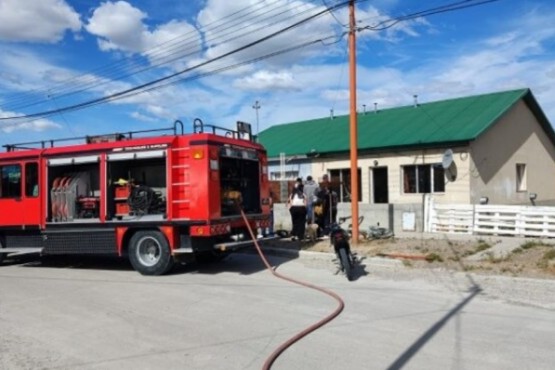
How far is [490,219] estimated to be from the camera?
17.0m

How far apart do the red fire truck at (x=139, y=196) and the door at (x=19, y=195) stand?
→ 23 mm

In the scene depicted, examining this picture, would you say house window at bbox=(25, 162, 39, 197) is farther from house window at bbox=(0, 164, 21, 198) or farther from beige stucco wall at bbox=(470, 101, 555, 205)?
beige stucco wall at bbox=(470, 101, 555, 205)

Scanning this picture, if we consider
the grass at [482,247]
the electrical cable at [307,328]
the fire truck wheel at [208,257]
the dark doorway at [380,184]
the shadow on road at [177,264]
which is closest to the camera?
the electrical cable at [307,328]

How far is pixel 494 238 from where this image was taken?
15.6 meters

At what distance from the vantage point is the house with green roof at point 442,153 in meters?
19.3

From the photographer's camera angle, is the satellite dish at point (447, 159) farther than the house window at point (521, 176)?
No

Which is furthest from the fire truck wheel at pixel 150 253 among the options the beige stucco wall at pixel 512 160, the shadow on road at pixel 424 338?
the beige stucco wall at pixel 512 160

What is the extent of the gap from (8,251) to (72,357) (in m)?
8.64

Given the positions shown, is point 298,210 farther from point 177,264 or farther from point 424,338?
point 424,338

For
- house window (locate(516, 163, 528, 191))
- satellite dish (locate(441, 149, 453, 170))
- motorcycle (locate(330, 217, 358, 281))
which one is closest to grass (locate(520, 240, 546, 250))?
motorcycle (locate(330, 217, 358, 281))

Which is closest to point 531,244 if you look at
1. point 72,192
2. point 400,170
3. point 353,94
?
point 353,94

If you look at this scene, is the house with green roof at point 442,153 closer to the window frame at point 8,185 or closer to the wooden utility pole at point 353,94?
the wooden utility pole at point 353,94

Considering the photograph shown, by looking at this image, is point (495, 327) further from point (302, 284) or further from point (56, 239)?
point (56, 239)

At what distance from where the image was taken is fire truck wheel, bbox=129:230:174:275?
38.1 feet
